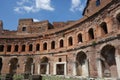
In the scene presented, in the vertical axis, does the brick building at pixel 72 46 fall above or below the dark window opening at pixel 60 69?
above

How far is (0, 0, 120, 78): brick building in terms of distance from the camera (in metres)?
16.0

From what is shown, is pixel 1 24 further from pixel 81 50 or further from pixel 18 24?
pixel 81 50

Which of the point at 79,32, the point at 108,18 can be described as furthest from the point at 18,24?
the point at 108,18

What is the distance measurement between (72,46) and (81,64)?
2.99 metres

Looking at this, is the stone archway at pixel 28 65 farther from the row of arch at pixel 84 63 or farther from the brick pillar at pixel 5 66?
the brick pillar at pixel 5 66

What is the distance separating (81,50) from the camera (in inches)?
784

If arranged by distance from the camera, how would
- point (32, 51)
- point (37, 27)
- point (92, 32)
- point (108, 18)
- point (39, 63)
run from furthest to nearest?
point (37, 27) → point (32, 51) → point (39, 63) → point (92, 32) → point (108, 18)

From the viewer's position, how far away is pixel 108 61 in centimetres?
1625

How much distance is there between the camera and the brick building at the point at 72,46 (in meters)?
16.0

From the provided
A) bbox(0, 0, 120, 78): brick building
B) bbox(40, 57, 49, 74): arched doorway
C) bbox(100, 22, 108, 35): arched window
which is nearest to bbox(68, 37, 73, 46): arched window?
bbox(0, 0, 120, 78): brick building

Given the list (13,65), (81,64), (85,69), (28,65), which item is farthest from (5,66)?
(85,69)

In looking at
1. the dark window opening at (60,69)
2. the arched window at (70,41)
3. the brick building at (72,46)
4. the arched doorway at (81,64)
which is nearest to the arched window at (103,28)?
the brick building at (72,46)

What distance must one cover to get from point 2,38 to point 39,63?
9.24 meters

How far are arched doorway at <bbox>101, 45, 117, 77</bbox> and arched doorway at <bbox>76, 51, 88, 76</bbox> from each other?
3448 millimetres
